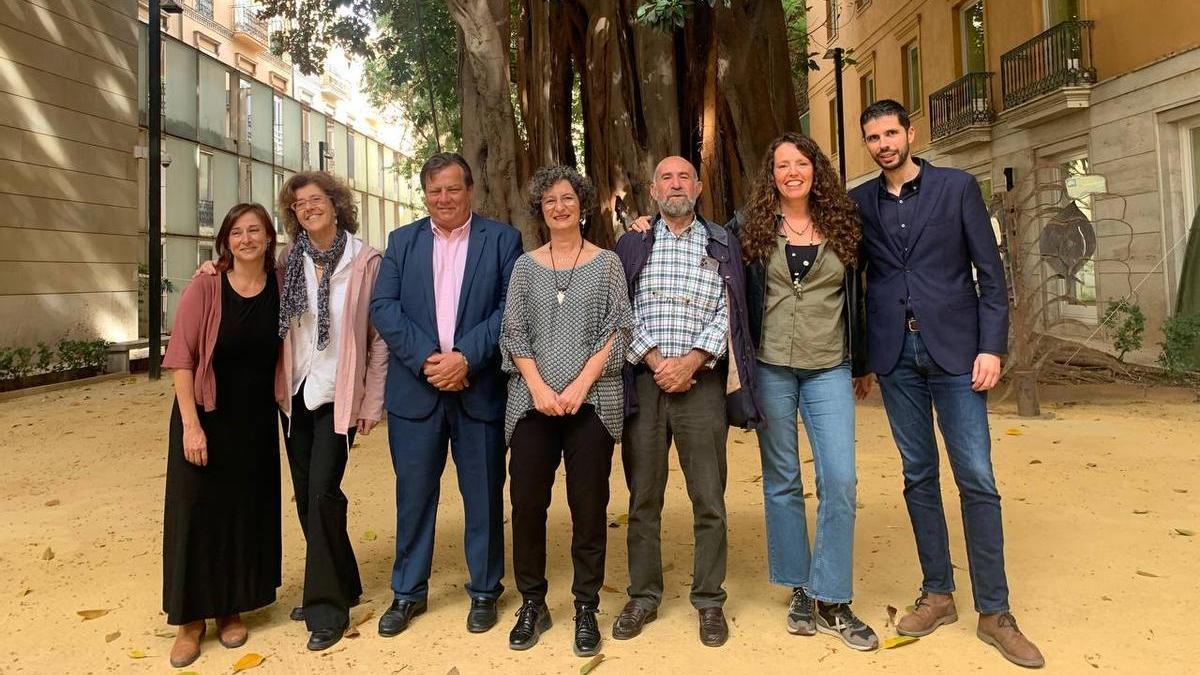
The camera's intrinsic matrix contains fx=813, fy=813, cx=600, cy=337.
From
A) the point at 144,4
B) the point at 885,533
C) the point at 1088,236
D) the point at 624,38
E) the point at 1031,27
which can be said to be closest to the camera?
the point at 885,533

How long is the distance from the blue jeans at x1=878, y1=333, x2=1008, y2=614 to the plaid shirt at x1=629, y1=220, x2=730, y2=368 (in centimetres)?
71

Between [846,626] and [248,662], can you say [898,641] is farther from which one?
[248,662]

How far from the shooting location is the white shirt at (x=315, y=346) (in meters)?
3.14

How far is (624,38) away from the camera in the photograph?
7.16 meters

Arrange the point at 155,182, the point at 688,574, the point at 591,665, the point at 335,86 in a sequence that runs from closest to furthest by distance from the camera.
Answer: the point at 591,665 → the point at 688,574 → the point at 155,182 → the point at 335,86

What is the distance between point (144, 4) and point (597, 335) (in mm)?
24413

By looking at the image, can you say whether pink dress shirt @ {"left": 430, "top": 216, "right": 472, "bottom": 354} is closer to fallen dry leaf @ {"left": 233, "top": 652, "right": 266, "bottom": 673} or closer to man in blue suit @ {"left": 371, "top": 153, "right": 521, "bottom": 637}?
man in blue suit @ {"left": 371, "top": 153, "right": 521, "bottom": 637}

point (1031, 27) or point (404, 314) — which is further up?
point (1031, 27)

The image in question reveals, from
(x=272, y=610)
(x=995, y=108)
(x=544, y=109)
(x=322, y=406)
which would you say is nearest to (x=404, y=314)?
(x=322, y=406)

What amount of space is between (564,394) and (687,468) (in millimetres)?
561

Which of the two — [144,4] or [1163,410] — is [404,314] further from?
[144,4]

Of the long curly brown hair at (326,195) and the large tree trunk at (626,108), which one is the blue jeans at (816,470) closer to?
the long curly brown hair at (326,195)

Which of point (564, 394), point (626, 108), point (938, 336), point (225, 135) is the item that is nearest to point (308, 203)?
point (564, 394)

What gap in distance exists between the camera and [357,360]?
3211 millimetres
